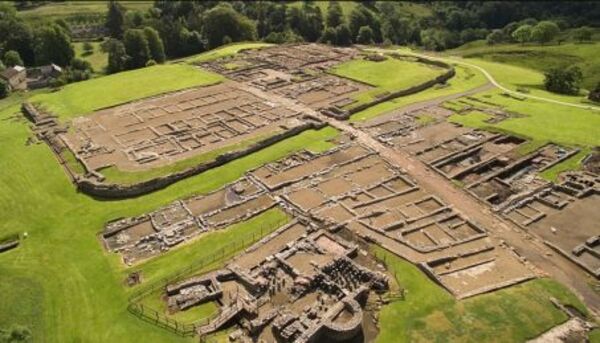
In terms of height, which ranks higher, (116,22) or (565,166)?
(565,166)

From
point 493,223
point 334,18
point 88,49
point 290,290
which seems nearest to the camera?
point 290,290

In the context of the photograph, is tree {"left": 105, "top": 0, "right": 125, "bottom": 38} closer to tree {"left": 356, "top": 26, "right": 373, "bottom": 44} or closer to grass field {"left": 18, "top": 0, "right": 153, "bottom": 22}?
grass field {"left": 18, "top": 0, "right": 153, "bottom": 22}

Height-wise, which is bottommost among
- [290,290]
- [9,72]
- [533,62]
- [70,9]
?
[70,9]

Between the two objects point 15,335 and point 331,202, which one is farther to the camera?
point 331,202

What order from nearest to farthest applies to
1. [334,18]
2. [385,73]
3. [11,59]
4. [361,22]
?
[385,73]
[11,59]
[361,22]
[334,18]

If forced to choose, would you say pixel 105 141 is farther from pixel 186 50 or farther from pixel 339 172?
pixel 186 50

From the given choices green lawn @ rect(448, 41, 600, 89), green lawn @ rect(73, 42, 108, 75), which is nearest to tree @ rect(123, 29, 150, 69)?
green lawn @ rect(73, 42, 108, 75)

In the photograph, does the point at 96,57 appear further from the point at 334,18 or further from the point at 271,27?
the point at 334,18

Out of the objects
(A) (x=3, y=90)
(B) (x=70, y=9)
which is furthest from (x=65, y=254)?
(B) (x=70, y=9)

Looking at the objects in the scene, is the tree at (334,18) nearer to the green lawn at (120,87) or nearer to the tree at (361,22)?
the tree at (361,22)
